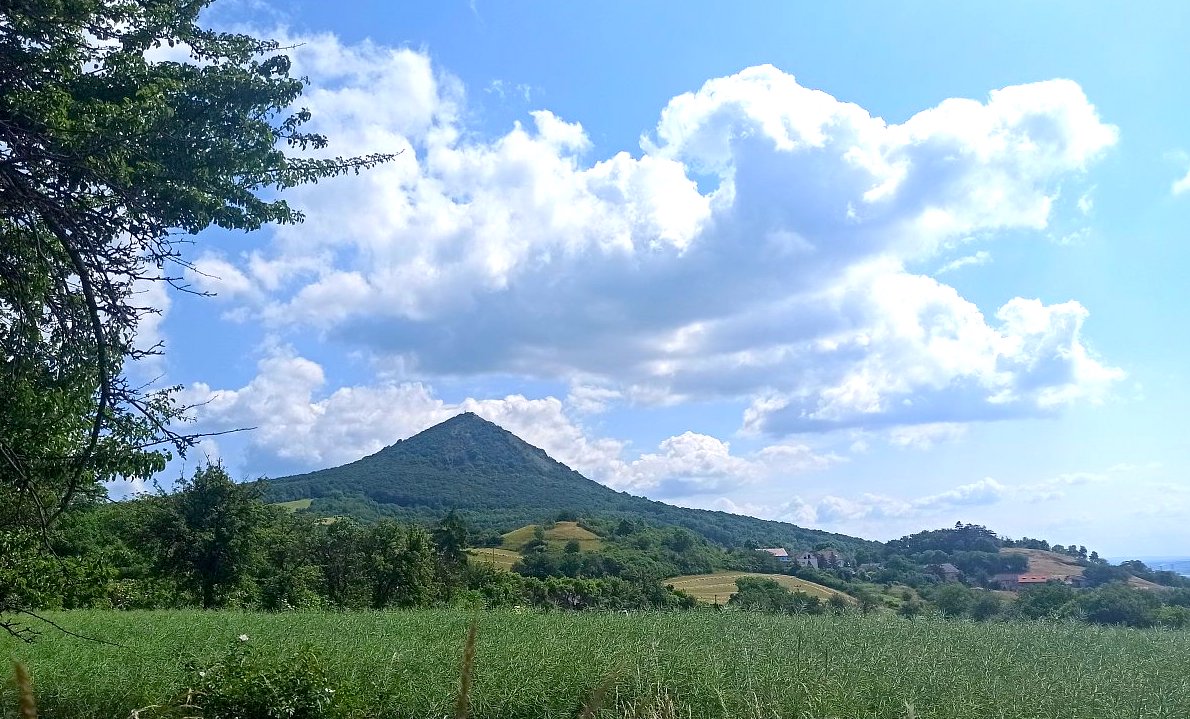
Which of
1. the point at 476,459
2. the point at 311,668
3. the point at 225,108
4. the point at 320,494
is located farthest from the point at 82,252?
the point at 476,459

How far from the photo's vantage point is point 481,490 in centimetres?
13050

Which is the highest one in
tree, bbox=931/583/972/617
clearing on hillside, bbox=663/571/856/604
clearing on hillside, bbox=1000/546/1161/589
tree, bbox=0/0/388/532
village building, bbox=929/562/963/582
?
tree, bbox=0/0/388/532

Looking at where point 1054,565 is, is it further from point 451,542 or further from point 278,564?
point 278,564

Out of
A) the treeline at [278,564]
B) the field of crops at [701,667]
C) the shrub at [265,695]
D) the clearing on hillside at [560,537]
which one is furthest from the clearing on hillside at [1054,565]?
the clearing on hillside at [560,537]

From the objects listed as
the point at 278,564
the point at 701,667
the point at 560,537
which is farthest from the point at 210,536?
the point at 560,537

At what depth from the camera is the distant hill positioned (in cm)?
9681

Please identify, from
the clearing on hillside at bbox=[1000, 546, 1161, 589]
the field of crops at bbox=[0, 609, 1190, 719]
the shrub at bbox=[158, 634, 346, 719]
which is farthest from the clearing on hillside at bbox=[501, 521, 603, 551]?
the shrub at bbox=[158, 634, 346, 719]

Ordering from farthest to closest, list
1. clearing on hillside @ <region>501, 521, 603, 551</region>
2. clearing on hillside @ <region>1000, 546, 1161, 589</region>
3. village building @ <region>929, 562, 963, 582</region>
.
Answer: clearing on hillside @ <region>501, 521, 603, 551</region>, village building @ <region>929, 562, 963, 582</region>, clearing on hillside @ <region>1000, 546, 1161, 589</region>

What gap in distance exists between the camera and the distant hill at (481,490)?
96.8m

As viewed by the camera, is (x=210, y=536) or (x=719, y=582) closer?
(x=210, y=536)

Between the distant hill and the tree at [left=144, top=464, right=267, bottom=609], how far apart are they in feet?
174

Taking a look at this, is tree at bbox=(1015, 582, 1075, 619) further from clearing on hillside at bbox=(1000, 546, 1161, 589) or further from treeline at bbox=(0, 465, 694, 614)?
treeline at bbox=(0, 465, 694, 614)

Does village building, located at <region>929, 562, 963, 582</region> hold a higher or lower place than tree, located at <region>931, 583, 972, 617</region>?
higher

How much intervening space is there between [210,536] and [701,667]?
92.2ft
